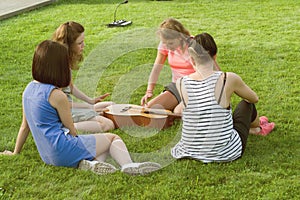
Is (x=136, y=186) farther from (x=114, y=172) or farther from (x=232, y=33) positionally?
(x=232, y=33)

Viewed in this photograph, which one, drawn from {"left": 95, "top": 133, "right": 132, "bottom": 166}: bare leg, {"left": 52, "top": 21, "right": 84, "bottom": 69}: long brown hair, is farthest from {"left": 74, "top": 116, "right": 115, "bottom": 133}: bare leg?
{"left": 95, "top": 133, "right": 132, "bottom": 166}: bare leg

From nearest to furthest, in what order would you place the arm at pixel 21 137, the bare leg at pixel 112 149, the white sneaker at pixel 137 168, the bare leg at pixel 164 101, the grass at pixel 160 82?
the grass at pixel 160 82 < the white sneaker at pixel 137 168 < the bare leg at pixel 112 149 < the arm at pixel 21 137 < the bare leg at pixel 164 101

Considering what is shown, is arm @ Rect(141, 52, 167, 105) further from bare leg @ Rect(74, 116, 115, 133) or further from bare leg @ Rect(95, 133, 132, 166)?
bare leg @ Rect(95, 133, 132, 166)

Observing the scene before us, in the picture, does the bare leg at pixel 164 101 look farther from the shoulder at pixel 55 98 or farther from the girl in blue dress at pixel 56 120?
the shoulder at pixel 55 98

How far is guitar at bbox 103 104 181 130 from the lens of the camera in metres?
4.20

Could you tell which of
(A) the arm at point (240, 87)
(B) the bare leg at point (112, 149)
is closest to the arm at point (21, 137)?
(B) the bare leg at point (112, 149)

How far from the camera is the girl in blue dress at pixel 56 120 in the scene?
132 inches

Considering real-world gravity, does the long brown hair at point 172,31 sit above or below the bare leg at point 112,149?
above

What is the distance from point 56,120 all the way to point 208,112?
940mm

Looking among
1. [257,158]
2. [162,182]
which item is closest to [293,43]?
[257,158]

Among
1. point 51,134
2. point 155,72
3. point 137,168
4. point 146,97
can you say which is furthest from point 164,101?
point 51,134

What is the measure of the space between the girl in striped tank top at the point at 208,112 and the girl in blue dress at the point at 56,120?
32 cm

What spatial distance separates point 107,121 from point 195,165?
0.98 m

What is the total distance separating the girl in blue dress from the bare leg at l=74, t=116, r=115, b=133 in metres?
0.68
